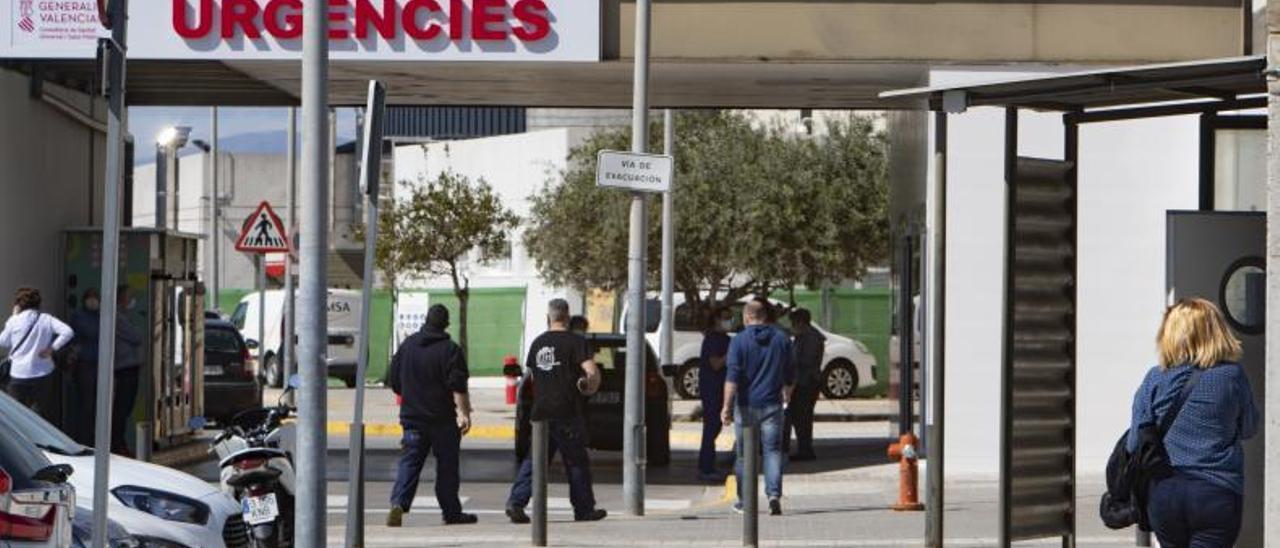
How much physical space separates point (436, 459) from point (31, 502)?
28.3 ft

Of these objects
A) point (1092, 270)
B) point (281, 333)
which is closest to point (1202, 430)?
point (1092, 270)

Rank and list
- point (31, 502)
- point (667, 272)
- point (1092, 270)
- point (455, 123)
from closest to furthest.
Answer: point (31, 502) → point (1092, 270) → point (667, 272) → point (455, 123)

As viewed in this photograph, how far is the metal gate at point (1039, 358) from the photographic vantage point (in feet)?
36.5

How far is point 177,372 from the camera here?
2356 centimetres

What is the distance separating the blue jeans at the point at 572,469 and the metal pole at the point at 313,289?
5357 millimetres

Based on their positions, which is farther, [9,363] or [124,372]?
[124,372]

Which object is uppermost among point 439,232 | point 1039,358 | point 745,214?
point 745,214

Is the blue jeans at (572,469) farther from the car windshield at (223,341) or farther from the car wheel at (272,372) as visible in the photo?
the car wheel at (272,372)

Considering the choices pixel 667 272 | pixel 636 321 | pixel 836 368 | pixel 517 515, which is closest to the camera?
pixel 517 515

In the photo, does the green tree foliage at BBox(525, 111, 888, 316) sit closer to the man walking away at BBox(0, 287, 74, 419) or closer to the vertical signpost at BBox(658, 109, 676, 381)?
the vertical signpost at BBox(658, 109, 676, 381)

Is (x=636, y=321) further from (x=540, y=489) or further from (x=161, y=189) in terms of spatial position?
(x=161, y=189)

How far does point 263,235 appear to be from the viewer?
1124 inches

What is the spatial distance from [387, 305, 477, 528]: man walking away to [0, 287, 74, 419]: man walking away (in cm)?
377

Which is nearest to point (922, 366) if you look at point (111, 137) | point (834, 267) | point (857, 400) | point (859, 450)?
point (859, 450)
